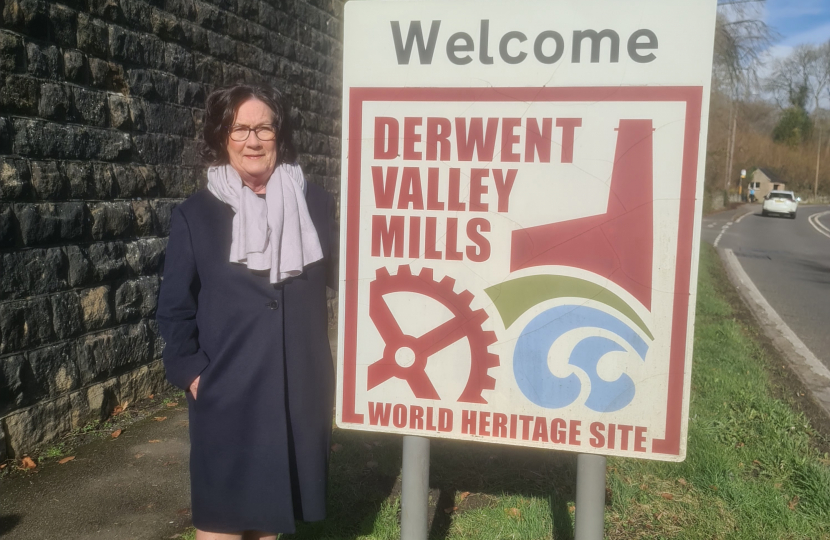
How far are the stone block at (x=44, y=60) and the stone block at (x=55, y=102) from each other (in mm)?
63

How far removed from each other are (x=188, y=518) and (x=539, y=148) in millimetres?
2565

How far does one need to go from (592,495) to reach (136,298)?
389cm

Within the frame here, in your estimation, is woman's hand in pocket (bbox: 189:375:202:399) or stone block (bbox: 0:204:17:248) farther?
stone block (bbox: 0:204:17:248)

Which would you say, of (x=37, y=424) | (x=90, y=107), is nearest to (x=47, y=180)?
(x=90, y=107)

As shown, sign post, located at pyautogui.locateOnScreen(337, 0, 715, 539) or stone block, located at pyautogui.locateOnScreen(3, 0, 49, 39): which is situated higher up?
stone block, located at pyautogui.locateOnScreen(3, 0, 49, 39)

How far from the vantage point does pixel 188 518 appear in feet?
11.0

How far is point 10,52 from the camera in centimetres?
389

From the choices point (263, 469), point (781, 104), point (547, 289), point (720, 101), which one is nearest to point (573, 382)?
point (547, 289)

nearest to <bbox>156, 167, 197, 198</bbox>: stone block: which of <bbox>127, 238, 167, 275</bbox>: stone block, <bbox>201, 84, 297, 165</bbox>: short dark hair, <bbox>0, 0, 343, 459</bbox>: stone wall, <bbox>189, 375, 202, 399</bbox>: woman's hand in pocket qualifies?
<bbox>0, 0, 343, 459</bbox>: stone wall

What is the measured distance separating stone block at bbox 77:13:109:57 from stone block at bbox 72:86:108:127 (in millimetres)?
258

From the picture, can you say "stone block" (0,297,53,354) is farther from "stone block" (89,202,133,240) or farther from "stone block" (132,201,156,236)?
"stone block" (132,201,156,236)

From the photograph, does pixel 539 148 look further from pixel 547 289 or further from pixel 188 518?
pixel 188 518

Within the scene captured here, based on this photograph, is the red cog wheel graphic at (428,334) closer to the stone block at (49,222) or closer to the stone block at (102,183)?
the stone block at (49,222)

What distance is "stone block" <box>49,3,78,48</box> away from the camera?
165 inches
